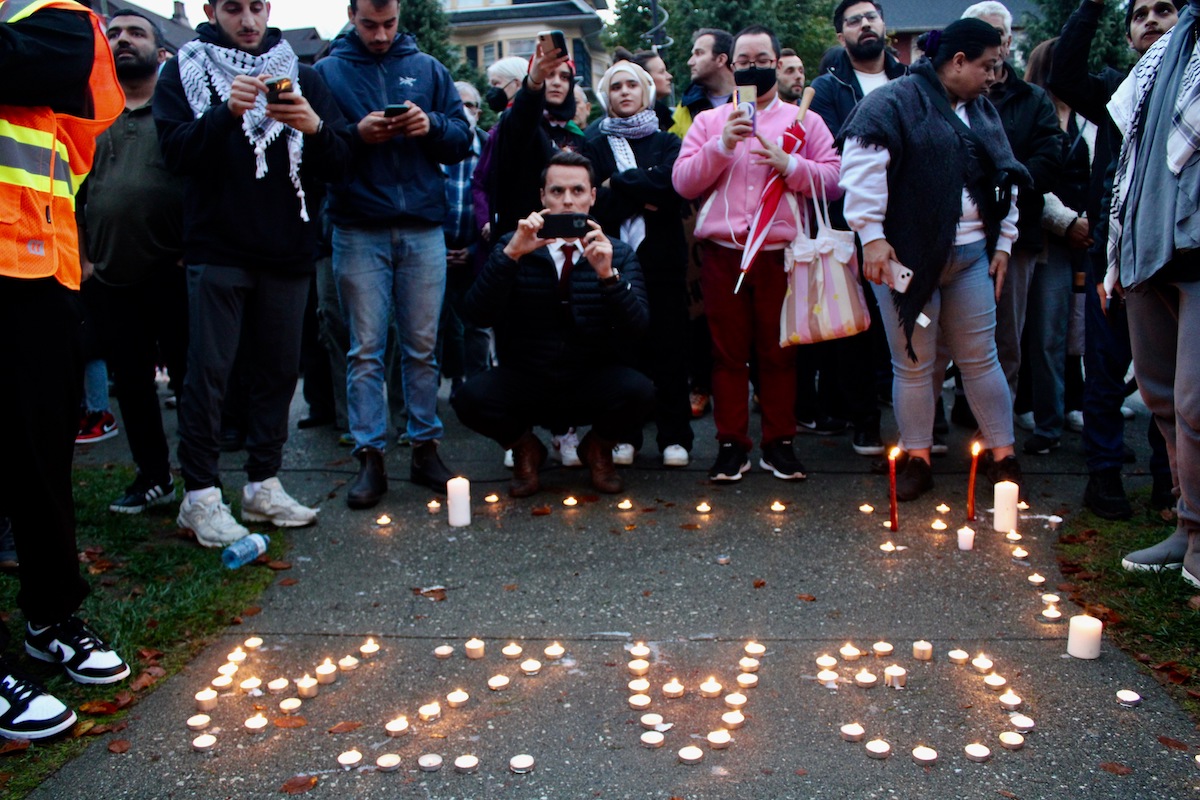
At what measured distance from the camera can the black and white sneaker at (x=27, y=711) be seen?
2.97 m

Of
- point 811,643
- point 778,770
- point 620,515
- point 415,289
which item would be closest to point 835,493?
point 620,515

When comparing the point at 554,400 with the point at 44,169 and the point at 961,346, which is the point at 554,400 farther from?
the point at 44,169

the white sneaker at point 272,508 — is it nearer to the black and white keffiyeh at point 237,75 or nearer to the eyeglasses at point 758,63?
the black and white keffiyeh at point 237,75

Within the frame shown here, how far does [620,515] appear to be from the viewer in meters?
5.12

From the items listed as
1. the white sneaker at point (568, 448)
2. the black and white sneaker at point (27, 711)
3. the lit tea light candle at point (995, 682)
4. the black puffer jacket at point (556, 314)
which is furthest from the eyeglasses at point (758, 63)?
the black and white sneaker at point (27, 711)

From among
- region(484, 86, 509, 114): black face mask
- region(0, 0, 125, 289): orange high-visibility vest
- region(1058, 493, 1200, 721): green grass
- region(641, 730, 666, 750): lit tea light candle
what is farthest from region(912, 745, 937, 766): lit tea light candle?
region(484, 86, 509, 114): black face mask

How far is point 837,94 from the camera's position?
6184 mm

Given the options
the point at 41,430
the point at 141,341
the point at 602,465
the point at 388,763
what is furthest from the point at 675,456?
the point at 41,430

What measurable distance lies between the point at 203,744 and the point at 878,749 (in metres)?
1.87

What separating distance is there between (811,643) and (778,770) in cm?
86

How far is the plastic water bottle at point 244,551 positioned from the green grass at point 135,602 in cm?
4

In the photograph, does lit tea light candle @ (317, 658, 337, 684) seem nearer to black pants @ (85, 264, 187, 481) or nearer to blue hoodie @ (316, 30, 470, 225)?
black pants @ (85, 264, 187, 481)

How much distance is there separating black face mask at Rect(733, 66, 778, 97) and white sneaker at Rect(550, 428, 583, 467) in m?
2.12

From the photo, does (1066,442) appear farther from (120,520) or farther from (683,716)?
(120,520)
